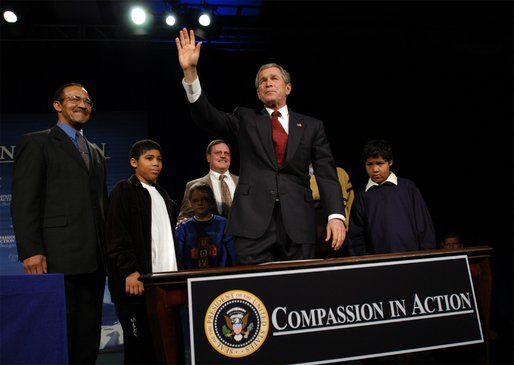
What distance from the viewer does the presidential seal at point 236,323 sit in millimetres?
1596

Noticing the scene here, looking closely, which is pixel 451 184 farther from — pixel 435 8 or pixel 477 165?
pixel 435 8

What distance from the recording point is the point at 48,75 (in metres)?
5.14

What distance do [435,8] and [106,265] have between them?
4.45 meters

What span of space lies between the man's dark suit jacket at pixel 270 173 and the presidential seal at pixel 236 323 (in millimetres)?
399

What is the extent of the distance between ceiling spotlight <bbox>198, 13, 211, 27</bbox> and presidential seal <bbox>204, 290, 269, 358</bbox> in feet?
12.1

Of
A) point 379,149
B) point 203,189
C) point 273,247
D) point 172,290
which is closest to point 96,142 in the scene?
point 203,189

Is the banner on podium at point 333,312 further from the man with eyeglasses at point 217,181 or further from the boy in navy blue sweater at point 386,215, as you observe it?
the man with eyeglasses at point 217,181

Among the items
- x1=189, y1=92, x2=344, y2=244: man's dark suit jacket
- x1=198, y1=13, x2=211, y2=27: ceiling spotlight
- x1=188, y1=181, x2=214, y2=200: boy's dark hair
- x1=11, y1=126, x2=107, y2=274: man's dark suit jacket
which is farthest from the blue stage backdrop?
x1=189, y1=92, x2=344, y2=244: man's dark suit jacket

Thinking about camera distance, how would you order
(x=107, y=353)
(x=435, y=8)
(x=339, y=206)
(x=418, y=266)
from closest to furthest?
(x=418, y=266)
(x=339, y=206)
(x=107, y=353)
(x=435, y=8)

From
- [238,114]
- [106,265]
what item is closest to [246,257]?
[238,114]

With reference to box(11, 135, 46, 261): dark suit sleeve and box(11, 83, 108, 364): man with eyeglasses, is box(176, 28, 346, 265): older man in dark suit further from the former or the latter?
box(11, 135, 46, 261): dark suit sleeve

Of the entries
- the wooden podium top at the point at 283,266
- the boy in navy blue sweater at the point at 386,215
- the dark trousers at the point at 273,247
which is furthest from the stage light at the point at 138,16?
the wooden podium top at the point at 283,266

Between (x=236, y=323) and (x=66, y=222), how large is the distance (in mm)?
1183

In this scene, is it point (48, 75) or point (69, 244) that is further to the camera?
point (48, 75)
